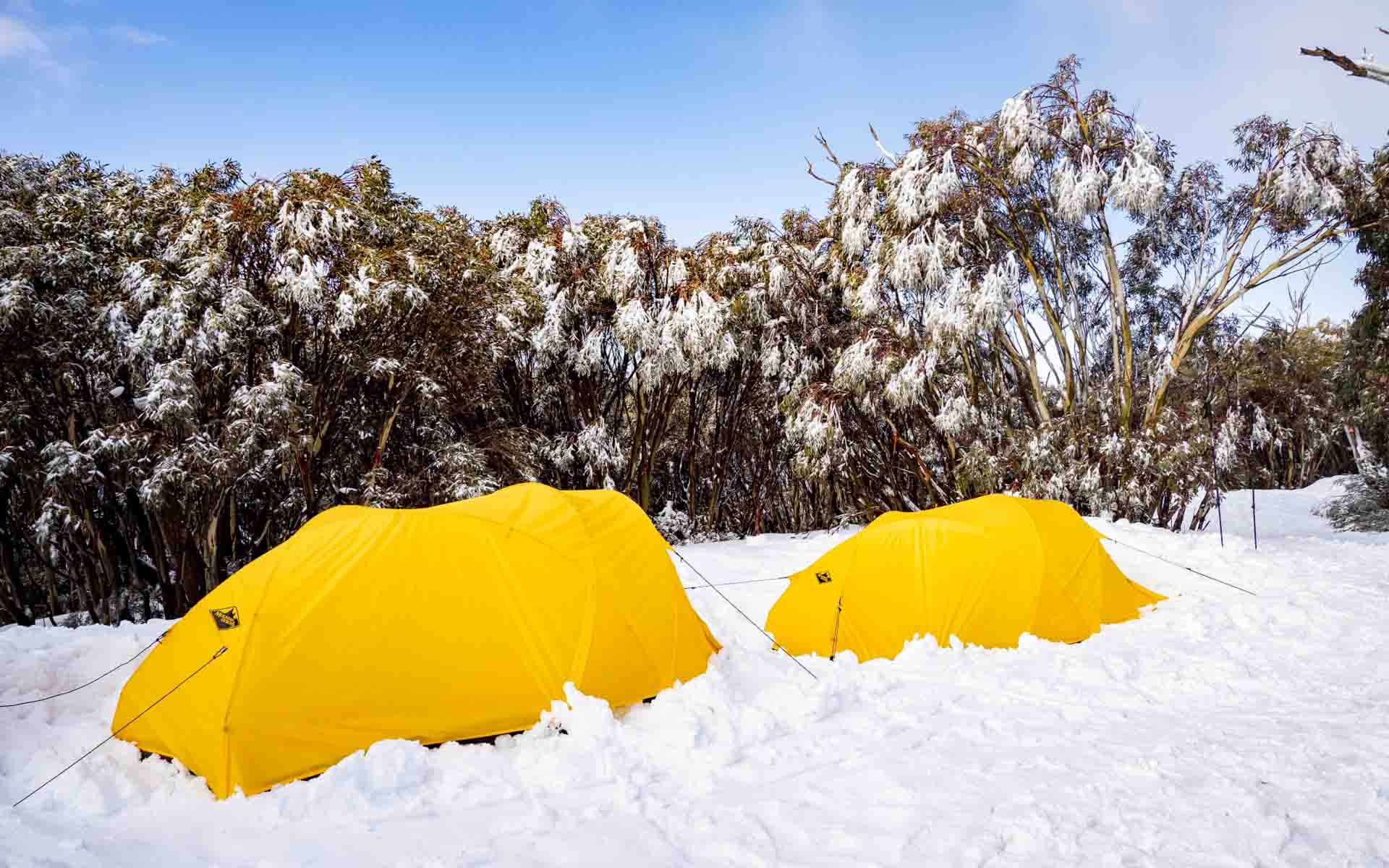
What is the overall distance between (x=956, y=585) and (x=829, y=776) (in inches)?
107

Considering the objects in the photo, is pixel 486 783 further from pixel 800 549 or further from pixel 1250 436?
pixel 1250 436

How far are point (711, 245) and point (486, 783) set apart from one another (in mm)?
11449

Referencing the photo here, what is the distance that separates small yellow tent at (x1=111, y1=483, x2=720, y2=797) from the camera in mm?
3412

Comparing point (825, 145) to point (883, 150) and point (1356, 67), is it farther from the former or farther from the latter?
point (1356, 67)

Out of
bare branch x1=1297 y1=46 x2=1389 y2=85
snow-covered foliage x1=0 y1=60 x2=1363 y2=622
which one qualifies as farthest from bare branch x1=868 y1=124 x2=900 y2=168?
bare branch x1=1297 y1=46 x2=1389 y2=85

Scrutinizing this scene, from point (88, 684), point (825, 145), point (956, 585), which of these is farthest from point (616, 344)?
point (88, 684)

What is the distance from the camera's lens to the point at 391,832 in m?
2.80

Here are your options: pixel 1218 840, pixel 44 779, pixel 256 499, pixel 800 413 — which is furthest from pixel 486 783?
pixel 800 413

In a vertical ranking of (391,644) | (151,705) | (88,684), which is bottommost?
(88,684)

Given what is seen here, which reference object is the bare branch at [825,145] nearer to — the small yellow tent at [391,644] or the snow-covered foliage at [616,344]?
the snow-covered foliage at [616,344]

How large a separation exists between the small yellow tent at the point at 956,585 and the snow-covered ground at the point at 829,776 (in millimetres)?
409

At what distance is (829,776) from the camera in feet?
10.9

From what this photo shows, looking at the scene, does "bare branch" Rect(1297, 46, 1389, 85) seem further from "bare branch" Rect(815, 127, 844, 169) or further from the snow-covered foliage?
"bare branch" Rect(815, 127, 844, 169)

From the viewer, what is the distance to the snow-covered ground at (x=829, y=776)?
2648 millimetres
